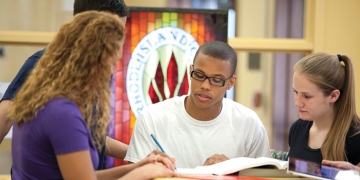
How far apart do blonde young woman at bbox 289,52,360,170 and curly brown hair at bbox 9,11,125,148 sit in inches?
29.5

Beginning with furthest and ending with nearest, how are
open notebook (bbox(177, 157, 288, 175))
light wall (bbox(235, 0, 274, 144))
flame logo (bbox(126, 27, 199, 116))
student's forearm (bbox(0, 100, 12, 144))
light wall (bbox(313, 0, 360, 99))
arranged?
light wall (bbox(235, 0, 274, 144)) < light wall (bbox(313, 0, 360, 99)) < flame logo (bbox(126, 27, 199, 116)) < student's forearm (bbox(0, 100, 12, 144)) < open notebook (bbox(177, 157, 288, 175))

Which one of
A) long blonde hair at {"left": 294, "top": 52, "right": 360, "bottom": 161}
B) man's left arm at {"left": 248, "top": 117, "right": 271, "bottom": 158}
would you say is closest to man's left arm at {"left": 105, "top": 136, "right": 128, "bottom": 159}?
man's left arm at {"left": 248, "top": 117, "right": 271, "bottom": 158}

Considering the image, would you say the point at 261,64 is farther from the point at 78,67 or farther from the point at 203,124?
the point at 78,67

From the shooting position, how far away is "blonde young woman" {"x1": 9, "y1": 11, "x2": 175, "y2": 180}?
1.44 m

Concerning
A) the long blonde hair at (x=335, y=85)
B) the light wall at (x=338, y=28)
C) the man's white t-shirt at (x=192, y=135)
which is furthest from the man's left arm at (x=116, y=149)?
the light wall at (x=338, y=28)

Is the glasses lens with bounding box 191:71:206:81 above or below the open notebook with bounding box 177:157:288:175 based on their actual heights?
above

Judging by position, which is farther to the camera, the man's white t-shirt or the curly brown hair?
the man's white t-shirt

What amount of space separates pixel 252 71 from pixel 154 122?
2541 millimetres

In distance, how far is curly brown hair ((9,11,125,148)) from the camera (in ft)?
4.87

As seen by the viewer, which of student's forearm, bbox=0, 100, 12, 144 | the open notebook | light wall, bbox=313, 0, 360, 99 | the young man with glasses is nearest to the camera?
the open notebook

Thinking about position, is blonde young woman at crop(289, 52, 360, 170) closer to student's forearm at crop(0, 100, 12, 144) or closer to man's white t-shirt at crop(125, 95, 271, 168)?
man's white t-shirt at crop(125, 95, 271, 168)

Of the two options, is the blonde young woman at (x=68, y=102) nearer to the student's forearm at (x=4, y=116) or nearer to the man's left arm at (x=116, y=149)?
the student's forearm at (x=4, y=116)

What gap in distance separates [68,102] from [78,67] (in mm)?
100

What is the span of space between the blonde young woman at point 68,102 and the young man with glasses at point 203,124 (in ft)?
1.96
